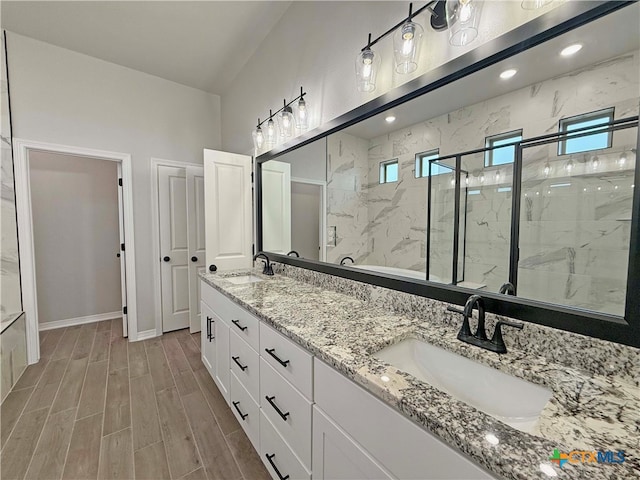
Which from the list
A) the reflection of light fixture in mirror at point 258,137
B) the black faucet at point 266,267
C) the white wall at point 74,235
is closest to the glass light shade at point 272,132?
the reflection of light fixture in mirror at point 258,137

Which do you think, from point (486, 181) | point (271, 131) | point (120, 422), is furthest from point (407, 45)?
point (120, 422)

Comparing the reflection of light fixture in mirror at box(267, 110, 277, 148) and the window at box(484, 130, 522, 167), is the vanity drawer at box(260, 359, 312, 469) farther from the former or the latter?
the reflection of light fixture in mirror at box(267, 110, 277, 148)

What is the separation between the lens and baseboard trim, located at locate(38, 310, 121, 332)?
3158 millimetres

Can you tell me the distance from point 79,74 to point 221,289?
2.72 m

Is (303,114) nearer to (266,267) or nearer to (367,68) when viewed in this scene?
(367,68)

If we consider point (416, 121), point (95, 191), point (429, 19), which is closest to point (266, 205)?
point (416, 121)

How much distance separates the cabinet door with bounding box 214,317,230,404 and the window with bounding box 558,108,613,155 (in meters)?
1.87

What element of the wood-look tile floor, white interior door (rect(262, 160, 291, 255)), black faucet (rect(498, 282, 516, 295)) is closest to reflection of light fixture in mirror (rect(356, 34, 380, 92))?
white interior door (rect(262, 160, 291, 255))

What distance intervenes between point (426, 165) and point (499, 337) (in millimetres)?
806

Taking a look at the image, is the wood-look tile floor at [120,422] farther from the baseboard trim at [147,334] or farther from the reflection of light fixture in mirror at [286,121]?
Result: the reflection of light fixture in mirror at [286,121]

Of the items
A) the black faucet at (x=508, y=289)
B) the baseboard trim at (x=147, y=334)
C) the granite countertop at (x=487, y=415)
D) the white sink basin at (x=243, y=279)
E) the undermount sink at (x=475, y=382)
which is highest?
the black faucet at (x=508, y=289)

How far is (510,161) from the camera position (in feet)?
3.33

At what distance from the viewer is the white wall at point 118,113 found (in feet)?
7.77

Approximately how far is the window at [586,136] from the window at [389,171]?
65cm
